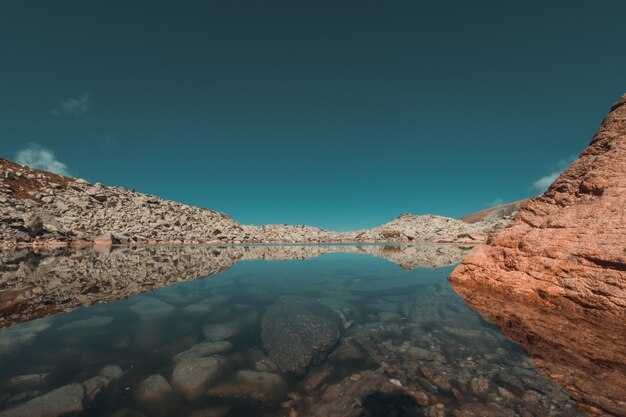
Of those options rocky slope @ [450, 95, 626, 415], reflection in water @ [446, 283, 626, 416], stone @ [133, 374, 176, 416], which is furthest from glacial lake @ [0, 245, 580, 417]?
rocky slope @ [450, 95, 626, 415]

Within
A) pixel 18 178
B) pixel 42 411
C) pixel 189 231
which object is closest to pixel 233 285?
pixel 42 411

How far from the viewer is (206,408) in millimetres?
3736

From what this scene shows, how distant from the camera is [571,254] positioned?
836 centimetres

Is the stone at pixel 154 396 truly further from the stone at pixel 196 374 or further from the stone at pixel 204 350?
the stone at pixel 204 350

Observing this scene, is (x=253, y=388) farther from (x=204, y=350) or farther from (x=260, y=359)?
(x=204, y=350)

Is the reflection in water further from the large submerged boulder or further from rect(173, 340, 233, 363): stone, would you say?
rect(173, 340, 233, 363): stone

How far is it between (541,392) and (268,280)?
11.7 meters

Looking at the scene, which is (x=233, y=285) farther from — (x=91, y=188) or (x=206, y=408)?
(x=91, y=188)

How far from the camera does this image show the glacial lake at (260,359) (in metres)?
3.79

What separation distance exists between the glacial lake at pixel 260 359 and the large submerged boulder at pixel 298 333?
0.04m

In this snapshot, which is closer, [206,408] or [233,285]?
[206,408]

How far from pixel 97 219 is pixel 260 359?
5988 cm

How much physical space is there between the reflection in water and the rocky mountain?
Answer: 161 feet

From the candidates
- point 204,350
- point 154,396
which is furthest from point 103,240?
point 154,396
